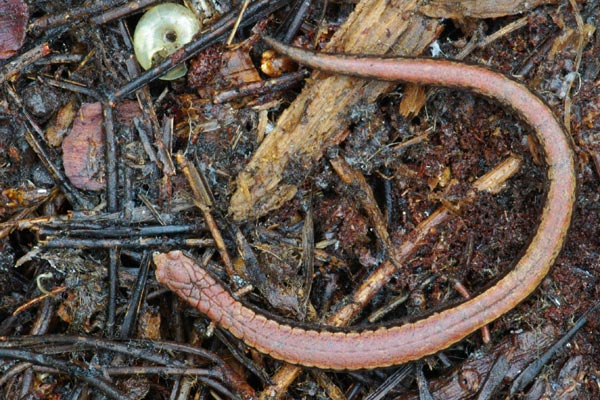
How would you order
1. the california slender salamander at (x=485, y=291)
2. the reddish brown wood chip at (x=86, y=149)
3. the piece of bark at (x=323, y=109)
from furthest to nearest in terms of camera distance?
the reddish brown wood chip at (x=86, y=149)
the piece of bark at (x=323, y=109)
the california slender salamander at (x=485, y=291)

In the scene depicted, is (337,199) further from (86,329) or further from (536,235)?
(86,329)

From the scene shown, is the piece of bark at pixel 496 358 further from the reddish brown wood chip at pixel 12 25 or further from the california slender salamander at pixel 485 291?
the reddish brown wood chip at pixel 12 25

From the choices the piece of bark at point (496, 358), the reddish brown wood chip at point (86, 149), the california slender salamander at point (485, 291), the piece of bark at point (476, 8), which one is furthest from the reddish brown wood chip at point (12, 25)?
the piece of bark at point (496, 358)

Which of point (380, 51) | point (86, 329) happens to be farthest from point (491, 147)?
point (86, 329)

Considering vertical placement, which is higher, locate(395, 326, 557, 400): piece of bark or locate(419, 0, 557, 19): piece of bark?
locate(419, 0, 557, 19): piece of bark

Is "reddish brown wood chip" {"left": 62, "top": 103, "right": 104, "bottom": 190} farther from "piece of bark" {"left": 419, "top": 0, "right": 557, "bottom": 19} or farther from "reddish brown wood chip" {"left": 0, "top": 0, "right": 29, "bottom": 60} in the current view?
"piece of bark" {"left": 419, "top": 0, "right": 557, "bottom": 19}

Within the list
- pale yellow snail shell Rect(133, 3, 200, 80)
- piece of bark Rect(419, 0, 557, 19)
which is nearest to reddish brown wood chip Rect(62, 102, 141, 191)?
pale yellow snail shell Rect(133, 3, 200, 80)
